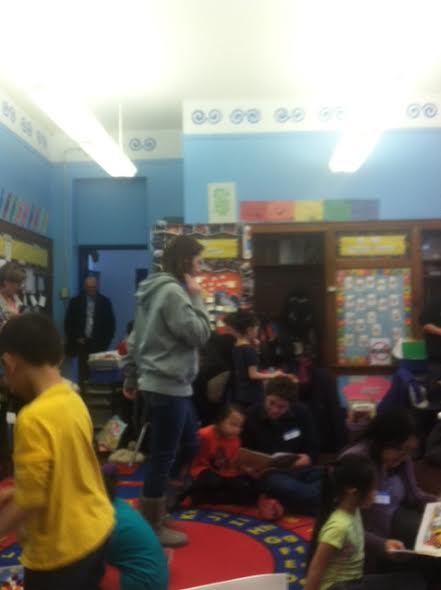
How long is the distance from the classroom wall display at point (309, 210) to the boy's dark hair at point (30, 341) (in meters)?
4.30

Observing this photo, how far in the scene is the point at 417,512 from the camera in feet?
8.34

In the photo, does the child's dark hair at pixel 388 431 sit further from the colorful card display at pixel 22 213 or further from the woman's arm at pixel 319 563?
the colorful card display at pixel 22 213

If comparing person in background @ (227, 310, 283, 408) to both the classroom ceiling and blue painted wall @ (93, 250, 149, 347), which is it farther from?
blue painted wall @ (93, 250, 149, 347)

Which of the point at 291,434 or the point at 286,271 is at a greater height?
the point at 286,271

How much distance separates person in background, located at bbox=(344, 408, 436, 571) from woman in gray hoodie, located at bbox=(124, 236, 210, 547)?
2.55 feet

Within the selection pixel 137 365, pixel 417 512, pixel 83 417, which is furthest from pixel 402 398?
pixel 83 417

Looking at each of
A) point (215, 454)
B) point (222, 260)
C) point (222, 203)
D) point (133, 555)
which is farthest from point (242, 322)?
point (133, 555)

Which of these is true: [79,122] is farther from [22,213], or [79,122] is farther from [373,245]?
[373,245]

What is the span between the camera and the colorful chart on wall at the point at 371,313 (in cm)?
563

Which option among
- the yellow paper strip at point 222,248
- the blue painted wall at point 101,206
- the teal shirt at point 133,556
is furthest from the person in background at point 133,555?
the blue painted wall at point 101,206

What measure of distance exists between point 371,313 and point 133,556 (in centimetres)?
405

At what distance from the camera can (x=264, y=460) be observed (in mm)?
3498

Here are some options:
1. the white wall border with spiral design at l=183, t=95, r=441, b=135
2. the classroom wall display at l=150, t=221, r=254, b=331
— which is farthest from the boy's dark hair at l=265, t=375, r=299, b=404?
the white wall border with spiral design at l=183, t=95, r=441, b=135

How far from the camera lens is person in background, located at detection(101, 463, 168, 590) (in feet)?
6.55
